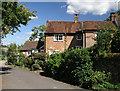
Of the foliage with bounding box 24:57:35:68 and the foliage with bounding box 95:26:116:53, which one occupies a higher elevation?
the foliage with bounding box 95:26:116:53

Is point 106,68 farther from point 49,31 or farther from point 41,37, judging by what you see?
point 41,37

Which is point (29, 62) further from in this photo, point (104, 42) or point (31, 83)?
point (104, 42)

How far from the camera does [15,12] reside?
1177 centimetres

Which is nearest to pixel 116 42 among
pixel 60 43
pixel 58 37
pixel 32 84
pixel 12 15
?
pixel 32 84

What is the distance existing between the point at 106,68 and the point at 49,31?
A: 17.7 metres

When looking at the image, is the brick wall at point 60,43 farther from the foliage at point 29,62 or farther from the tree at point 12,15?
the tree at point 12,15

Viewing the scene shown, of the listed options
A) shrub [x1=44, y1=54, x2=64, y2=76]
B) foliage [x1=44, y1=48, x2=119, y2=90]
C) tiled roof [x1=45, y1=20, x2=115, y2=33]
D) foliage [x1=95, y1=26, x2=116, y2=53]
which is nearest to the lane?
foliage [x1=44, y1=48, x2=119, y2=90]

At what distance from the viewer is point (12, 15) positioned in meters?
10.9

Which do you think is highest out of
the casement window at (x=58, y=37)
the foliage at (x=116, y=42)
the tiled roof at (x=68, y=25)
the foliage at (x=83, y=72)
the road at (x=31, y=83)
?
the tiled roof at (x=68, y=25)

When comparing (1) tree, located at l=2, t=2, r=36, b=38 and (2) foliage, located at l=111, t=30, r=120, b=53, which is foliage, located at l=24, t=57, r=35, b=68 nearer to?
(1) tree, located at l=2, t=2, r=36, b=38

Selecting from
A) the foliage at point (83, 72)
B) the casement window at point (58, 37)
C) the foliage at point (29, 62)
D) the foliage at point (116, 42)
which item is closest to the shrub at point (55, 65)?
the foliage at point (83, 72)

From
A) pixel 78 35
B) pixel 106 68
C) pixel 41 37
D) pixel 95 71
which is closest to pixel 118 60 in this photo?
pixel 106 68

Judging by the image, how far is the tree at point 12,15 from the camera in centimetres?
1062

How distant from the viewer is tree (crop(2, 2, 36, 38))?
1062cm
